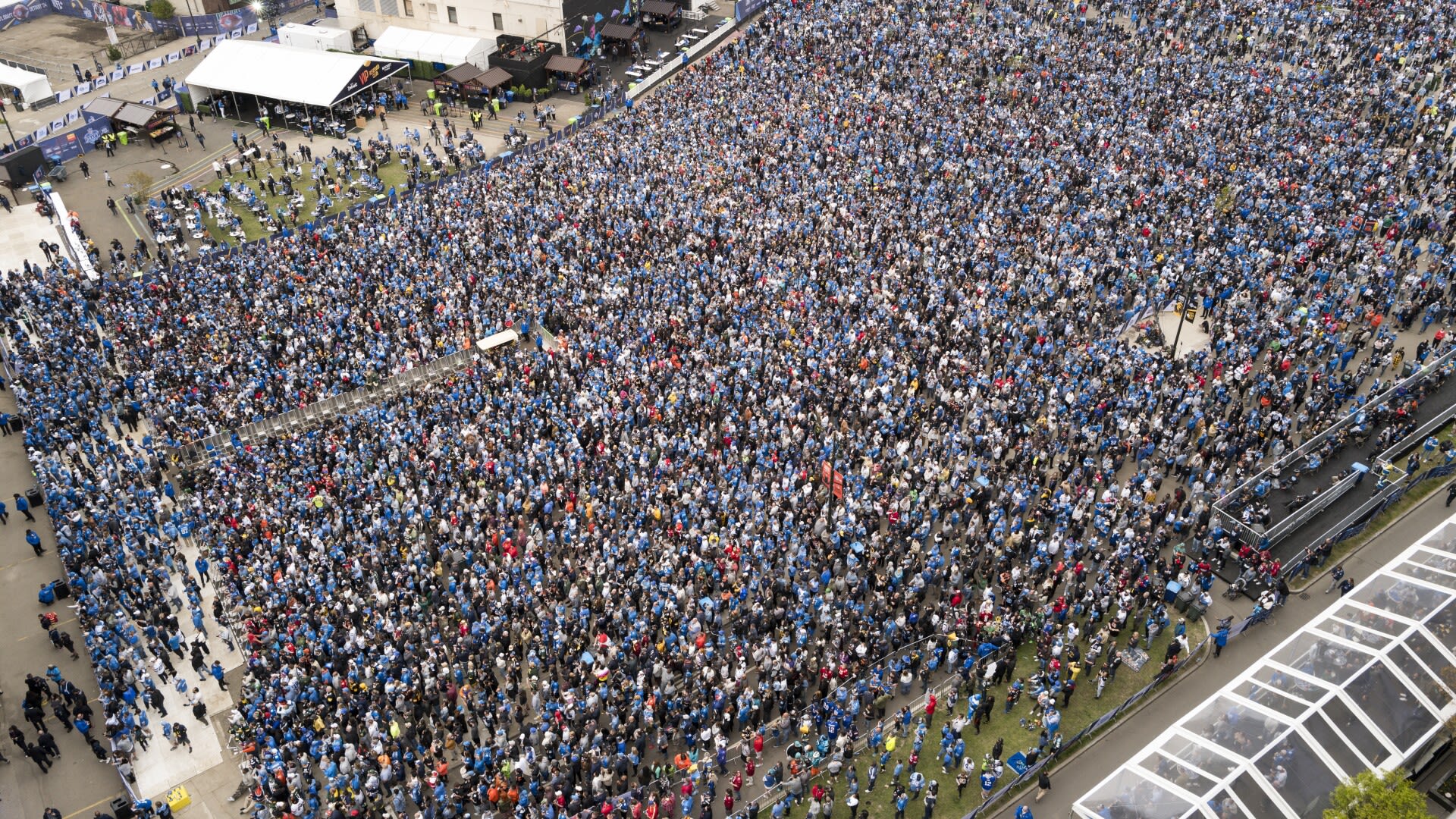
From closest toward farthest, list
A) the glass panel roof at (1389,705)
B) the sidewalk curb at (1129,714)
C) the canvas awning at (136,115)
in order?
the glass panel roof at (1389,705) → the sidewalk curb at (1129,714) → the canvas awning at (136,115)

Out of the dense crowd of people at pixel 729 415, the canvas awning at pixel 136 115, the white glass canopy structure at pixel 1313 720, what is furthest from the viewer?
the canvas awning at pixel 136 115

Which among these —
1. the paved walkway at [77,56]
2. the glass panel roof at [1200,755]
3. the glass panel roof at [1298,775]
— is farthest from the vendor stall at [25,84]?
the glass panel roof at [1298,775]

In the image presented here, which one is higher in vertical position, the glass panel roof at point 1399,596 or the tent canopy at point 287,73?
the glass panel roof at point 1399,596

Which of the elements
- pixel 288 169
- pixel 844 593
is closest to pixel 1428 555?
pixel 844 593

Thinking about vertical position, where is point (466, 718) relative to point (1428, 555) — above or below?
below

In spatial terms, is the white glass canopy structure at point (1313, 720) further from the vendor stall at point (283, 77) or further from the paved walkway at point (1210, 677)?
the vendor stall at point (283, 77)

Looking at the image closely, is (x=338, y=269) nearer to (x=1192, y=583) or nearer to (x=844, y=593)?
(x=844, y=593)

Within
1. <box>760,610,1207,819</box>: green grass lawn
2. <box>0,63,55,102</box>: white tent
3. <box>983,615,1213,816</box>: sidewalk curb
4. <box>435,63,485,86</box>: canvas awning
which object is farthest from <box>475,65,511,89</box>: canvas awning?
<box>983,615,1213,816</box>: sidewalk curb
